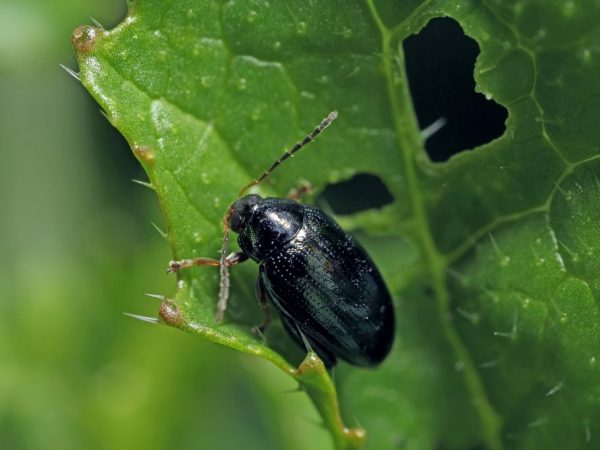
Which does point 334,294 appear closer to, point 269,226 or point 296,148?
point 269,226

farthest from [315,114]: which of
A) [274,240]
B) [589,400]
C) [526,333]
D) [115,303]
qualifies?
[115,303]

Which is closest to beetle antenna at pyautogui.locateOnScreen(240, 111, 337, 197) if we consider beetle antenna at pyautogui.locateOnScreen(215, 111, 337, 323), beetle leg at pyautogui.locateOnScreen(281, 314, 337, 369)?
beetle antenna at pyautogui.locateOnScreen(215, 111, 337, 323)

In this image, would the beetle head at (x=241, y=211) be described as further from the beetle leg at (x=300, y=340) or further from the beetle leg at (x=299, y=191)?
the beetle leg at (x=300, y=340)

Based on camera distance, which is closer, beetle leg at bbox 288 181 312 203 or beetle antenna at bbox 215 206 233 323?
beetle antenna at bbox 215 206 233 323

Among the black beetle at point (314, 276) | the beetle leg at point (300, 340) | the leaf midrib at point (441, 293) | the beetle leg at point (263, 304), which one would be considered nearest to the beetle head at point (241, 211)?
the black beetle at point (314, 276)

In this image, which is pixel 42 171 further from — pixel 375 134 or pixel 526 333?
pixel 526 333

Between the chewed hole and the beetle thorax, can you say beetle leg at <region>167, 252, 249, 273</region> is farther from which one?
the chewed hole

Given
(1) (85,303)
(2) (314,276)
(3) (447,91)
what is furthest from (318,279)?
(1) (85,303)
